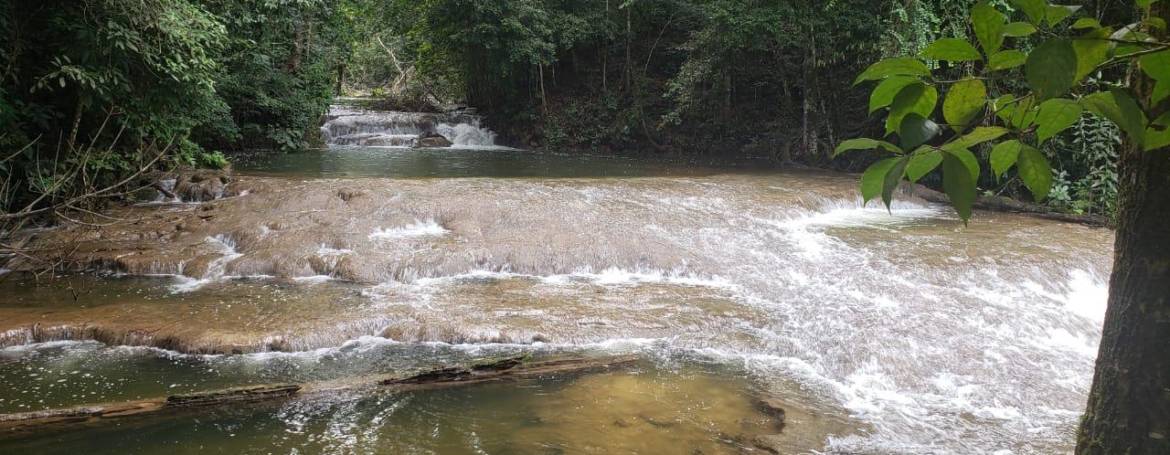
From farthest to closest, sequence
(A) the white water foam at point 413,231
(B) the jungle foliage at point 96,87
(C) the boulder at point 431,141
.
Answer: (C) the boulder at point 431,141 < (A) the white water foam at point 413,231 < (B) the jungle foliage at point 96,87

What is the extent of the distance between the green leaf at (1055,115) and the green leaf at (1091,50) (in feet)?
0.17

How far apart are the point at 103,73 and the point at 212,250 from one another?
2.21 meters

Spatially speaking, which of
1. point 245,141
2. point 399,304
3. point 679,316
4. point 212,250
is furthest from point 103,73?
point 245,141

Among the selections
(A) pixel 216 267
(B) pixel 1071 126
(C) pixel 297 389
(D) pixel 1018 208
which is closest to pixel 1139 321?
(B) pixel 1071 126

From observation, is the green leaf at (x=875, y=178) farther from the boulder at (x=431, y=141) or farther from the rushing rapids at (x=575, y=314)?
the boulder at (x=431, y=141)

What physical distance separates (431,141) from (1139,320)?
19.6 metres

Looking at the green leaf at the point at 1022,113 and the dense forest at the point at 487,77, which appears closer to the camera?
the green leaf at the point at 1022,113

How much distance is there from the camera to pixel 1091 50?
0.85m

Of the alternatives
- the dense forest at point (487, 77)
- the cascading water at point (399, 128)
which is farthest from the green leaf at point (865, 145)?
the cascading water at point (399, 128)

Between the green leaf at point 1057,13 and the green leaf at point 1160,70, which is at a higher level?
the green leaf at point 1057,13

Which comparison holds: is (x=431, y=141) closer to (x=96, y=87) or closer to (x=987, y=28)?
(x=96, y=87)

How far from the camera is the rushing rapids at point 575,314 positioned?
4.63 m

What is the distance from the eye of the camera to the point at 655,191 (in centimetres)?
1094

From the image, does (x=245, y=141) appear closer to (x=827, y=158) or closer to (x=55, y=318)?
(x=55, y=318)
